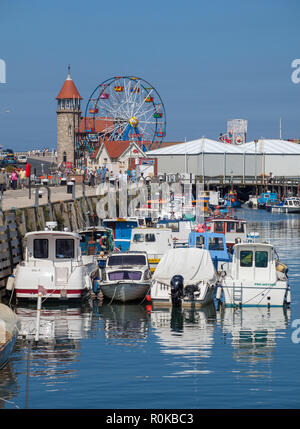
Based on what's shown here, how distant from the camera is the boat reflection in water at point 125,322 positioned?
87.4ft

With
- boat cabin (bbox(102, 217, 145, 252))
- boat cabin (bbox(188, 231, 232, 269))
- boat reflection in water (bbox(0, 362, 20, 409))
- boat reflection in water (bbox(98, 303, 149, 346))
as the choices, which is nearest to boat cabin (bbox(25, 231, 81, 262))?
boat reflection in water (bbox(98, 303, 149, 346))

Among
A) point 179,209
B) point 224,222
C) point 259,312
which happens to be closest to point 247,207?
A: point 179,209

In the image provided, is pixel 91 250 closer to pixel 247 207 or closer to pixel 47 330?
pixel 47 330

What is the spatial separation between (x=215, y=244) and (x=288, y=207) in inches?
2806

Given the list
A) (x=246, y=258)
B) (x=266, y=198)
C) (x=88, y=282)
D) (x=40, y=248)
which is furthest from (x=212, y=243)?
(x=266, y=198)

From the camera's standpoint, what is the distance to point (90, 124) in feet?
537

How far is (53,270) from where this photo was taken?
31.4 m

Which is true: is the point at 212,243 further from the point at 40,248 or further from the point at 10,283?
the point at 10,283

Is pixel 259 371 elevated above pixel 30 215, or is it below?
below

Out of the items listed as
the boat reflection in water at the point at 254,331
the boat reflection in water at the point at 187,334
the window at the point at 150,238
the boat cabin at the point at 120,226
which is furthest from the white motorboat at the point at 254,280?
the boat cabin at the point at 120,226

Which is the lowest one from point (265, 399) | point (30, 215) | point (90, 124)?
point (265, 399)

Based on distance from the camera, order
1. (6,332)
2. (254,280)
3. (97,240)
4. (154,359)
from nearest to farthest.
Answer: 1. (6,332)
2. (154,359)
3. (254,280)
4. (97,240)

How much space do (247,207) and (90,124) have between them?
4810 centimetres

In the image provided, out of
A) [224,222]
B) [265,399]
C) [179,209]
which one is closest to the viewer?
[265,399]
